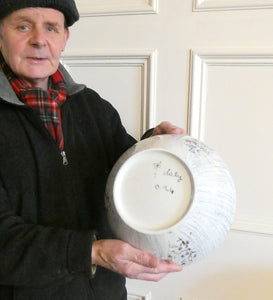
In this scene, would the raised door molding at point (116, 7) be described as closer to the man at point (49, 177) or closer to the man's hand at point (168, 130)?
the man at point (49, 177)

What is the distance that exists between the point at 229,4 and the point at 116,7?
31cm

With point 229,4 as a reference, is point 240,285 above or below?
below

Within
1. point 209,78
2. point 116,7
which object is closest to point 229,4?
point 209,78

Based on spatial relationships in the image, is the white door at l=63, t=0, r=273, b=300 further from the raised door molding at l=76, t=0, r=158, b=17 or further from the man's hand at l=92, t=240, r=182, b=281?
the man's hand at l=92, t=240, r=182, b=281

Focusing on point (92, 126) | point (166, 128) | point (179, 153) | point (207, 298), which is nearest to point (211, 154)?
point (179, 153)

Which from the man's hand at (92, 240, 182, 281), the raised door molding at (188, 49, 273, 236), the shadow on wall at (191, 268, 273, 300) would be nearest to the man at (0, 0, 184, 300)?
the man's hand at (92, 240, 182, 281)

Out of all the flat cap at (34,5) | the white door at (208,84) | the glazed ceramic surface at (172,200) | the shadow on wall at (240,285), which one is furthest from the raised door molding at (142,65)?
the shadow on wall at (240,285)

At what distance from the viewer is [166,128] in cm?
84

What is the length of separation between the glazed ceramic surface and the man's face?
0.30 metres

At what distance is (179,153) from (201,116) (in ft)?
1.29

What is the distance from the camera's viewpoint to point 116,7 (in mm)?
1020

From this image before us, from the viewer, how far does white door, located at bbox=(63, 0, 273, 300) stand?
3.09 feet

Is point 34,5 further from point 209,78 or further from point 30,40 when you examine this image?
point 209,78

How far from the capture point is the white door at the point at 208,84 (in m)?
0.94
